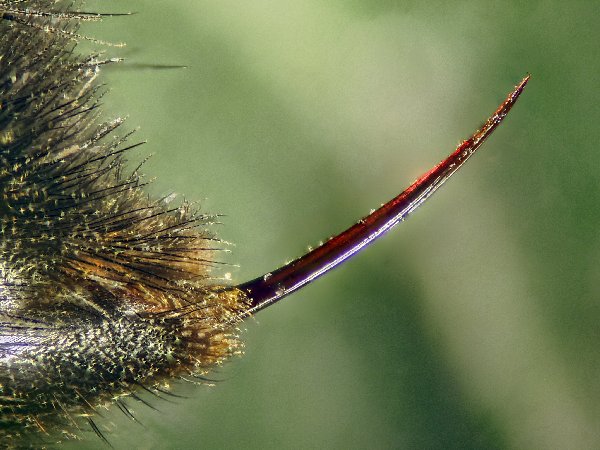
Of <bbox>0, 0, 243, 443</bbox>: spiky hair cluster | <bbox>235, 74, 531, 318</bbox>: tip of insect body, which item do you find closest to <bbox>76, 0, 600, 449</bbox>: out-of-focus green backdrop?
<bbox>235, 74, 531, 318</bbox>: tip of insect body

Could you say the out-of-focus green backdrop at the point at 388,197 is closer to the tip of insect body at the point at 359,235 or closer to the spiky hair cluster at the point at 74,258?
the tip of insect body at the point at 359,235

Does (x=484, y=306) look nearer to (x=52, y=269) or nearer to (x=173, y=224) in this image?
(x=173, y=224)

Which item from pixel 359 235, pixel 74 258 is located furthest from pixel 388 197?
pixel 74 258

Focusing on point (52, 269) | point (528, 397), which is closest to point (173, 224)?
point (52, 269)

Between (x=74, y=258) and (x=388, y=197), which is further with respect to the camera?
(x=388, y=197)

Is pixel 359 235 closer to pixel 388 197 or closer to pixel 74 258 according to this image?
pixel 388 197
